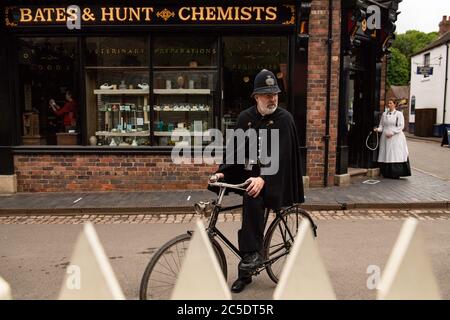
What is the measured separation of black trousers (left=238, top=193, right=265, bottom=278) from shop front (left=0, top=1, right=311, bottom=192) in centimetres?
559

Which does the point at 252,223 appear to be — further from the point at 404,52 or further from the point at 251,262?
the point at 404,52

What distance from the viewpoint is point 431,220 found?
718 cm

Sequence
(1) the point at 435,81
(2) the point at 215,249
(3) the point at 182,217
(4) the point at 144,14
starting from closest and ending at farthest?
(2) the point at 215,249
(3) the point at 182,217
(4) the point at 144,14
(1) the point at 435,81

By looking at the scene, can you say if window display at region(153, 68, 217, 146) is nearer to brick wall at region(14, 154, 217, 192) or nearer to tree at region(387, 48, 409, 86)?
brick wall at region(14, 154, 217, 192)

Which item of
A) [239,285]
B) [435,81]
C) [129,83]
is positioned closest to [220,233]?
[239,285]

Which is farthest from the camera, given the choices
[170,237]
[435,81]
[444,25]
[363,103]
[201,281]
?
[444,25]

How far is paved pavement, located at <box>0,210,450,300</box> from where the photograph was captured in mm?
4328

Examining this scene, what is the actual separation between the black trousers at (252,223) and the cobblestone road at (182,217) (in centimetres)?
316

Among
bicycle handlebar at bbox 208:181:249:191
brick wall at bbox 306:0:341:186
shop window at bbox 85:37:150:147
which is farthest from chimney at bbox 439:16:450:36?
bicycle handlebar at bbox 208:181:249:191

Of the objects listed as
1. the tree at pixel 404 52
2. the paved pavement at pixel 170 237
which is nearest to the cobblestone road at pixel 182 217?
the paved pavement at pixel 170 237

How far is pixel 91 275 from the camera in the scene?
1.71 meters

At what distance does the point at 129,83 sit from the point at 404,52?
245ft

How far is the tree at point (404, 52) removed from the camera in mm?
68812

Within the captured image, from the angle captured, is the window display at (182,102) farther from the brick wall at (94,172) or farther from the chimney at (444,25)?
the chimney at (444,25)
